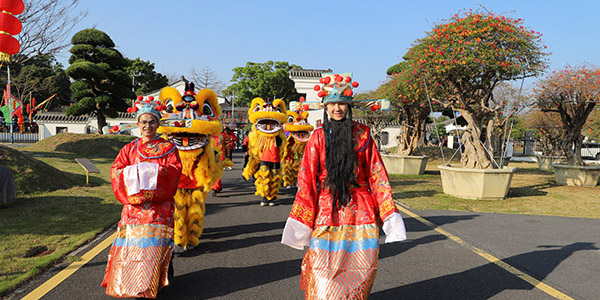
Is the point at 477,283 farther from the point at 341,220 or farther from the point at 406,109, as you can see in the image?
the point at 406,109

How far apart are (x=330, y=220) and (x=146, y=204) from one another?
1.62 m

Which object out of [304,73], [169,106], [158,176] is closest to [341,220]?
[158,176]

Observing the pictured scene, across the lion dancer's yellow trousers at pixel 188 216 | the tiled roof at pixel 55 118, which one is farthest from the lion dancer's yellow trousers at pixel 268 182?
the tiled roof at pixel 55 118

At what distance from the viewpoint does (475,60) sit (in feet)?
28.9

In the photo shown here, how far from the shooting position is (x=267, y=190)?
7977 mm

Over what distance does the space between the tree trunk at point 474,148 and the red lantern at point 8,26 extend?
9.75m

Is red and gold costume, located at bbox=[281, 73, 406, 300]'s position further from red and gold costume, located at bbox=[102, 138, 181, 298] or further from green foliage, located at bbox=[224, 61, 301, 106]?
green foliage, located at bbox=[224, 61, 301, 106]

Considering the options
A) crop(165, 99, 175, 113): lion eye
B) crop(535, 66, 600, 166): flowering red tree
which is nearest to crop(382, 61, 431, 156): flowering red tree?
crop(535, 66, 600, 166): flowering red tree

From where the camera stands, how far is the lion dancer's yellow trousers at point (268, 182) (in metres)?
7.96

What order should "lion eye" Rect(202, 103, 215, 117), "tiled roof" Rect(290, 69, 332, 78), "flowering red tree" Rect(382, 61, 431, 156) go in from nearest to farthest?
1. "lion eye" Rect(202, 103, 215, 117)
2. "flowering red tree" Rect(382, 61, 431, 156)
3. "tiled roof" Rect(290, 69, 332, 78)

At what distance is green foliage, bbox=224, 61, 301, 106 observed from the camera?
39719 mm

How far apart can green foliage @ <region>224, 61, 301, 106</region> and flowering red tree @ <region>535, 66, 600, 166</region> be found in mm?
29127

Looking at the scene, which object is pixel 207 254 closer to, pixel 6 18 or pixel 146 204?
pixel 146 204

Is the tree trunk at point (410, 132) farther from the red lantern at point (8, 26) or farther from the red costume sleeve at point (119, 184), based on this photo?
the red costume sleeve at point (119, 184)
